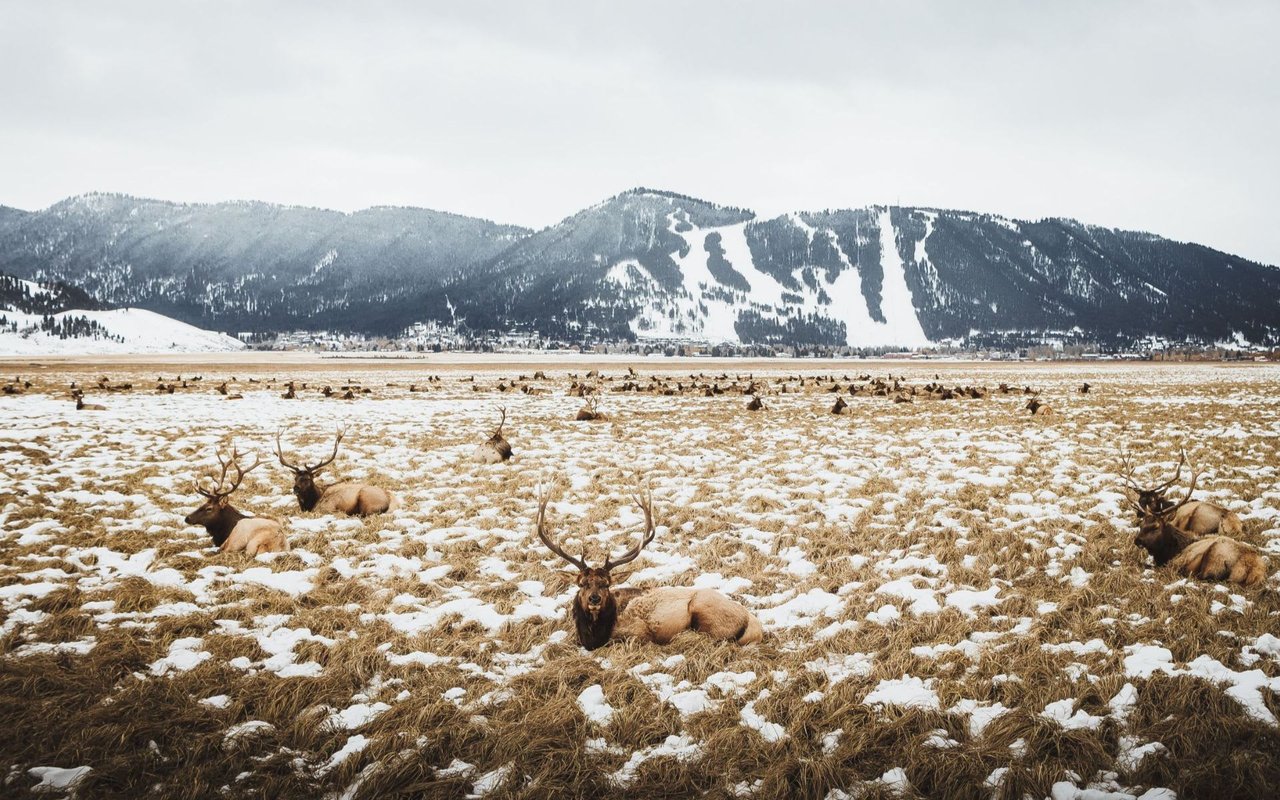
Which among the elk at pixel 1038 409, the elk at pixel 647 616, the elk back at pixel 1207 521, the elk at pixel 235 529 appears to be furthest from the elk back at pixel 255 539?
the elk at pixel 1038 409

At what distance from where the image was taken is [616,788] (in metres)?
3.96

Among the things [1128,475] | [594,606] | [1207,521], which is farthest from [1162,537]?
[594,606]

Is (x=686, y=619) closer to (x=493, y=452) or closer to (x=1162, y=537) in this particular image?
(x=1162, y=537)

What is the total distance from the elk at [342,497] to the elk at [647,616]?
5.78m

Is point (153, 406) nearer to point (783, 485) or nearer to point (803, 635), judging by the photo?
point (783, 485)

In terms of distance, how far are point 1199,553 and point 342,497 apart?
12.4 m

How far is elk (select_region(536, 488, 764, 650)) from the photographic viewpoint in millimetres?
6051

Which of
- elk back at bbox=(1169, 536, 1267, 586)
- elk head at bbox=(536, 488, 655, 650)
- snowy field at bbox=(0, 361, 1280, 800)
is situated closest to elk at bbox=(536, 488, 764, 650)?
elk head at bbox=(536, 488, 655, 650)

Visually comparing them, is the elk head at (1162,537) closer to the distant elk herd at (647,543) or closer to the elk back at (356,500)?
the distant elk herd at (647,543)

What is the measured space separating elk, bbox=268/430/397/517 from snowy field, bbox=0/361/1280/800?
1.68ft

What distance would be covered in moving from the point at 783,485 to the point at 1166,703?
26.3 ft

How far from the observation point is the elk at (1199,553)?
712cm

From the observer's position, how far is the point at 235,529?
8.81 meters

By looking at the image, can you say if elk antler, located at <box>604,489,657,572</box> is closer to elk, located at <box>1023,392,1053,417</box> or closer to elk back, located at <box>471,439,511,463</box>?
elk back, located at <box>471,439,511,463</box>
